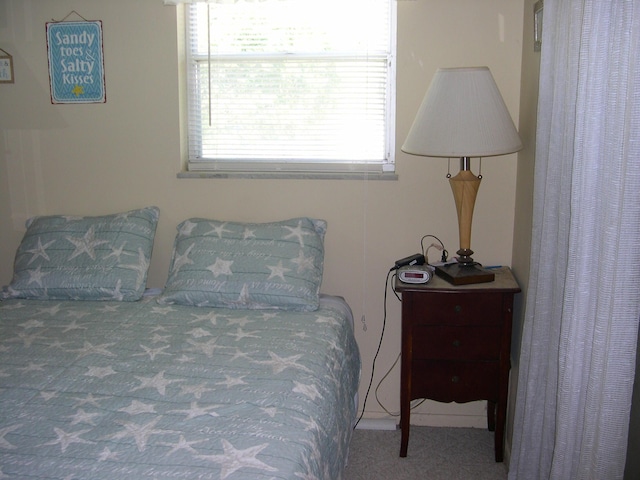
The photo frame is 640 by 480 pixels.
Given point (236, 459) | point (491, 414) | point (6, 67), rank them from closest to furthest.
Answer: point (236, 459) → point (491, 414) → point (6, 67)

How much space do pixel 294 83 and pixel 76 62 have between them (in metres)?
0.97

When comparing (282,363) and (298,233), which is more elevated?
(298,233)

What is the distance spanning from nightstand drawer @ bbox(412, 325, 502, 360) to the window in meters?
0.78

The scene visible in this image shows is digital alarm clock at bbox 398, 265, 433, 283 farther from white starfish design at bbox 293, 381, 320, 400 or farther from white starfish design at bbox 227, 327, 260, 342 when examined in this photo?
white starfish design at bbox 293, 381, 320, 400

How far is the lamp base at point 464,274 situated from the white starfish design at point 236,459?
1.16m

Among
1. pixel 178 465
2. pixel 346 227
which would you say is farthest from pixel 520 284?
pixel 178 465

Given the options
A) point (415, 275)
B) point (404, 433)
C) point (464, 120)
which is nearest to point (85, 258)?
point (415, 275)

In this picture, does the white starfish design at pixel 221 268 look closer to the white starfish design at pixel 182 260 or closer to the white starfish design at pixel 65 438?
Answer: the white starfish design at pixel 182 260

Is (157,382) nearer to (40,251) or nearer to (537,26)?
(40,251)

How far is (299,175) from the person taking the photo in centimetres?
271

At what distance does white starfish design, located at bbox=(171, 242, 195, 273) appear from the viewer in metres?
2.53

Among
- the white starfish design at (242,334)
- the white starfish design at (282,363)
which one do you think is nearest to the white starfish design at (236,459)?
the white starfish design at (282,363)

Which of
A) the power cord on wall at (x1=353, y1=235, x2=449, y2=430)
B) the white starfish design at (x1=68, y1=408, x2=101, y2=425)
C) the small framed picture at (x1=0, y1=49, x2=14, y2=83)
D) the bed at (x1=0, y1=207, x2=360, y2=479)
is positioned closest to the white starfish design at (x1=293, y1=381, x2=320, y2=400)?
the bed at (x1=0, y1=207, x2=360, y2=479)

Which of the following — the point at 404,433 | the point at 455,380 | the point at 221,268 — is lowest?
the point at 404,433
